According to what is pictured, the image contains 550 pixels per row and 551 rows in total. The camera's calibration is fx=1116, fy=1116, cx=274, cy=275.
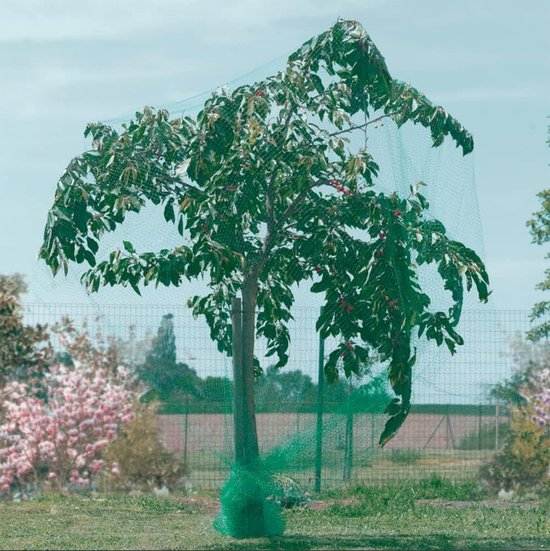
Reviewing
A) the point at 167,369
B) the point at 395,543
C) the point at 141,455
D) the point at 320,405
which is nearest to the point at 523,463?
A: the point at 141,455

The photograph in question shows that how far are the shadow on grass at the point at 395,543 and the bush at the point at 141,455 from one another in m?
4.44

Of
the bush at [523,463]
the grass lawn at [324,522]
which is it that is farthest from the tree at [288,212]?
the bush at [523,463]

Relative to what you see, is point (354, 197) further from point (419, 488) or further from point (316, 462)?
point (419, 488)

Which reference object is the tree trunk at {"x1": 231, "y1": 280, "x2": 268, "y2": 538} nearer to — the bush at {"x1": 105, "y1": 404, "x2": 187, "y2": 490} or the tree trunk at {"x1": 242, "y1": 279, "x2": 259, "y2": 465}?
the tree trunk at {"x1": 242, "y1": 279, "x2": 259, "y2": 465}

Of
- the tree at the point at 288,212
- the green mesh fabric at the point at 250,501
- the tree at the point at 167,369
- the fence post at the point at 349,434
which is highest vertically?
the tree at the point at 288,212

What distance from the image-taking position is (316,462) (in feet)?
27.4

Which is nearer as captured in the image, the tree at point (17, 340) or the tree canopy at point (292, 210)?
the tree canopy at point (292, 210)

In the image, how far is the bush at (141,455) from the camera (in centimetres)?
1266

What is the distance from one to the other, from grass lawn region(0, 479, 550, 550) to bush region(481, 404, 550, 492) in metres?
0.39

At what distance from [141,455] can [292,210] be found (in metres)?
5.39

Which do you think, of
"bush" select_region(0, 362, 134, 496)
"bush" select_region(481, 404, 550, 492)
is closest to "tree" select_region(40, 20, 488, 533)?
"bush" select_region(481, 404, 550, 492)

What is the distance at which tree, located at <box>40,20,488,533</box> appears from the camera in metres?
7.91

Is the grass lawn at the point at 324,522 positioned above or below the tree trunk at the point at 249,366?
below

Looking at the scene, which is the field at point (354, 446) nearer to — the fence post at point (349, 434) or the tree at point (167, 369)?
the fence post at point (349, 434)
